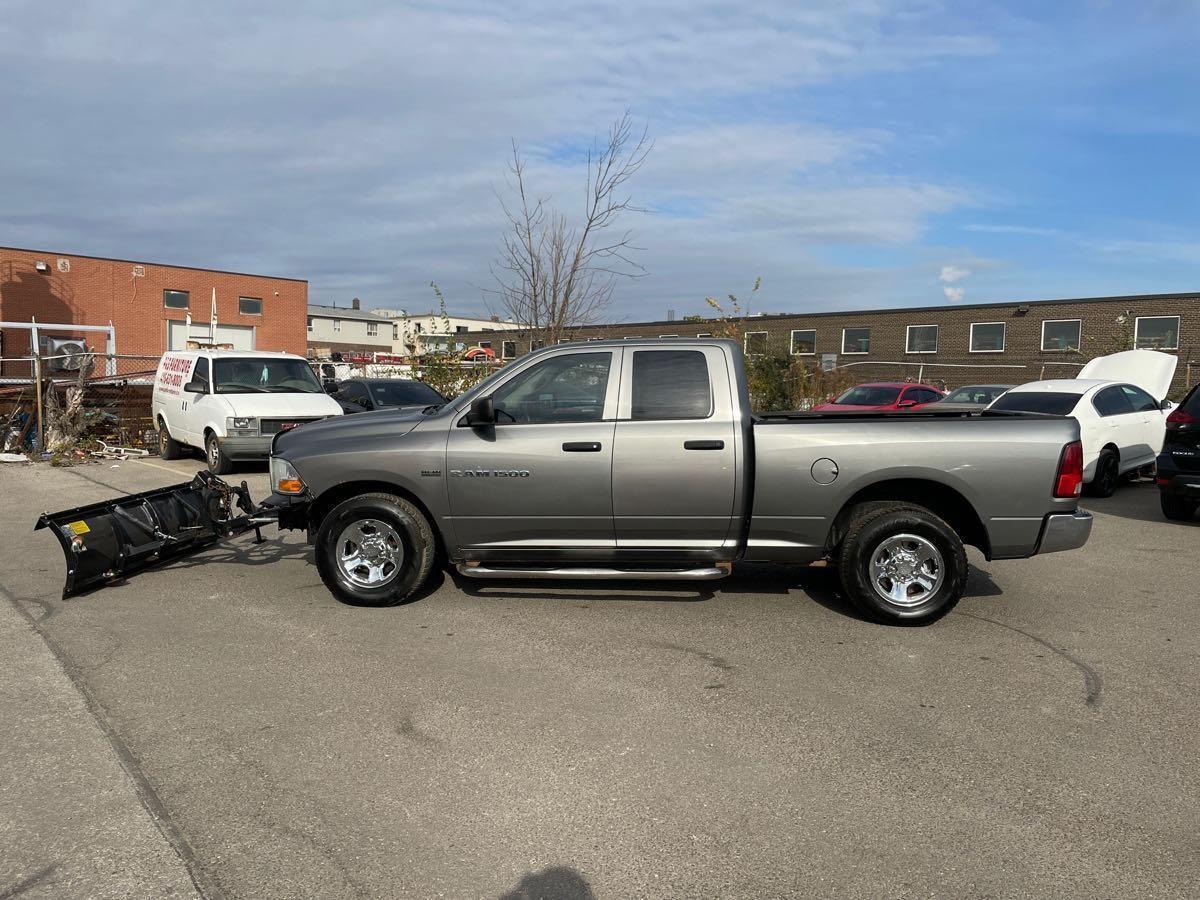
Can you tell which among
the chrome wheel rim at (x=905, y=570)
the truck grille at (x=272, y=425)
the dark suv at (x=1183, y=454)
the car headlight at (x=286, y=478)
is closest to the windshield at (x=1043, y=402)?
the dark suv at (x=1183, y=454)

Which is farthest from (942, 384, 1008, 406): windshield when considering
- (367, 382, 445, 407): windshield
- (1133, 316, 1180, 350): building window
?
(1133, 316, 1180, 350): building window

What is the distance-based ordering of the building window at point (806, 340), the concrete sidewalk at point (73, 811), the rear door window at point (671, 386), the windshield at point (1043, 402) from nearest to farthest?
the concrete sidewalk at point (73, 811) < the rear door window at point (671, 386) < the windshield at point (1043, 402) < the building window at point (806, 340)

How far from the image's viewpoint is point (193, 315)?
40.1 meters

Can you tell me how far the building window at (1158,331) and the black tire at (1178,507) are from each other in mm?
28246

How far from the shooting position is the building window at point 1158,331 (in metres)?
34.8

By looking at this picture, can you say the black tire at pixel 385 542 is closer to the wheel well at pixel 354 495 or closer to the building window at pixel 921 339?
the wheel well at pixel 354 495

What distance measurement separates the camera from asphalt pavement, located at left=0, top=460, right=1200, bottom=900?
3107mm

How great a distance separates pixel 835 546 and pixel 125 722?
14.2 feet

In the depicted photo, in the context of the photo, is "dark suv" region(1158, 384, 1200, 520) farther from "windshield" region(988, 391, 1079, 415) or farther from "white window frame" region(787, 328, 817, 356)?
"white window frame" region(787, 328, 817, 356)

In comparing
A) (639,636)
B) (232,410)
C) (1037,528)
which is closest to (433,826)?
(639,636)

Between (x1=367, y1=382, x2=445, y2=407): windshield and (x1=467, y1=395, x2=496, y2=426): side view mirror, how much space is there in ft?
32.8

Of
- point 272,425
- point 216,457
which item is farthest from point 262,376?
point 216,457

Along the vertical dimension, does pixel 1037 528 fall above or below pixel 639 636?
above

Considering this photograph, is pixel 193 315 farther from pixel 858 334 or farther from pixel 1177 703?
pixel 1177 703
